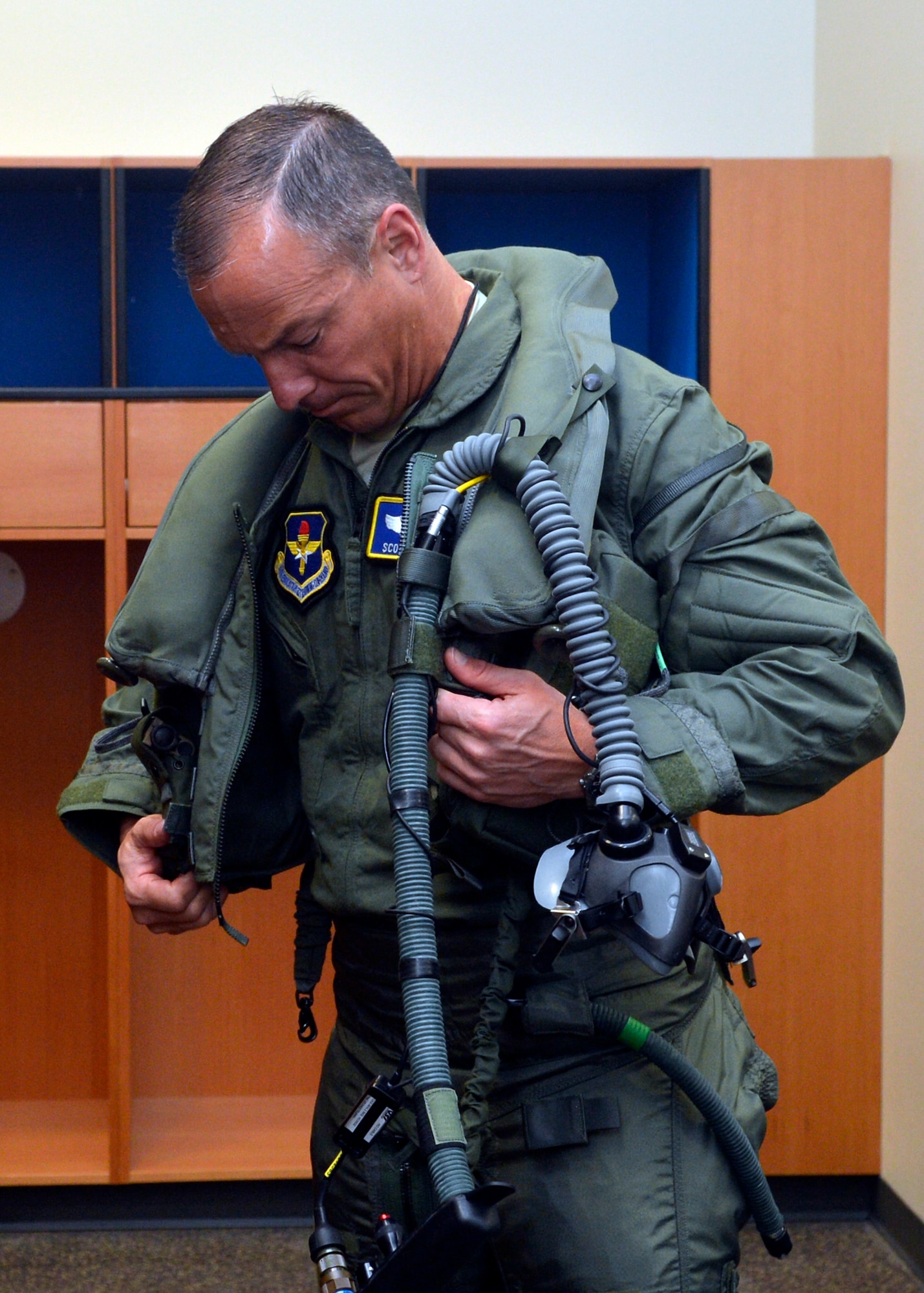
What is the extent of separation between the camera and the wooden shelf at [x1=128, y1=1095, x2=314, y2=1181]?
2.51 meters

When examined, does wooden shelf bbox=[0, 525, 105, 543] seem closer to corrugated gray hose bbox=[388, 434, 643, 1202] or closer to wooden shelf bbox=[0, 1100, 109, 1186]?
wooden shelf bbox=[0, 1100, 109, 1186]

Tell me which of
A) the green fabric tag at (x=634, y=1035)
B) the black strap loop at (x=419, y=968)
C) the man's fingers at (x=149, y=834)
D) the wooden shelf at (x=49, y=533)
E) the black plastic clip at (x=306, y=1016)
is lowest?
the black plastic clip at (x=306, y=1016)

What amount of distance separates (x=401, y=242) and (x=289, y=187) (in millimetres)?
107

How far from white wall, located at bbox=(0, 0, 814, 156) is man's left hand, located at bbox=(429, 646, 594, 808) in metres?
2.17

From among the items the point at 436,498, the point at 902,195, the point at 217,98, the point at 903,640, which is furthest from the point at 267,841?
the point at 217,98

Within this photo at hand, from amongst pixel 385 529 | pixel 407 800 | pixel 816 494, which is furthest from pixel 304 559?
pixel 816 494

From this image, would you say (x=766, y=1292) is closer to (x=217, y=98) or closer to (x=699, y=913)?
(x=699, y=913)

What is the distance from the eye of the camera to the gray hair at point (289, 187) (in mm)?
1015

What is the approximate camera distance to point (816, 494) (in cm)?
240

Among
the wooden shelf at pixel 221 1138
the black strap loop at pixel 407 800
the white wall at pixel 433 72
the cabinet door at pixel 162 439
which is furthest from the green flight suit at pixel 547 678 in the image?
the white wall at pixel 433 72

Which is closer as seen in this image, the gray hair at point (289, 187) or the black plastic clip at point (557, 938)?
the black plastic clip at point (557, 938)

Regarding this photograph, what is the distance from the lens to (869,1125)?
2.43 metres

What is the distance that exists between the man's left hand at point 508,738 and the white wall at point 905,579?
146 cm

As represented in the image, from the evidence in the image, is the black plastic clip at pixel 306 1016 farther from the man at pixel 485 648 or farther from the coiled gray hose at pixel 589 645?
the coiled gray hose at pixel 589 645
